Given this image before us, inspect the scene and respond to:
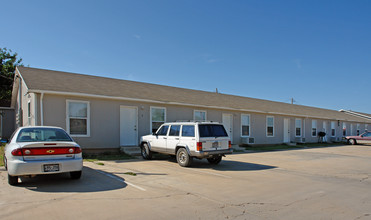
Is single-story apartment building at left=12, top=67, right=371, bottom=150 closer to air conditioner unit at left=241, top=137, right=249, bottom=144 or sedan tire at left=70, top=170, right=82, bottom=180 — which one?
air conditioner unit at left=241, top=137, right=249, bottom=144

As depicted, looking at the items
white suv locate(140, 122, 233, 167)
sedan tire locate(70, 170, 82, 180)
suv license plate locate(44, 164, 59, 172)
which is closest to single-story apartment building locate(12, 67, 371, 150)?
white suv locate(140, 122, 233, 167)

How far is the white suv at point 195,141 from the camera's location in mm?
10167

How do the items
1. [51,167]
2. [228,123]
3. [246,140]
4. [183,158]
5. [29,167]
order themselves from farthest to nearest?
[246,140] → [228,123] → [183,158] → [51,167] → [29,167]

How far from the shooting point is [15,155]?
6434 mm

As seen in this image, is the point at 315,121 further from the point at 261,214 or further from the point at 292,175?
the point at 261,214

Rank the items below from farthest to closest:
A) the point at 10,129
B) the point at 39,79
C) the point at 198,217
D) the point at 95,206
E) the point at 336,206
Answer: the point at 10,129 < the point at 39,79 < the point at 336,206 < the point at 95,206 < the point at 198,217

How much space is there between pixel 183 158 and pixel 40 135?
5.20 metres

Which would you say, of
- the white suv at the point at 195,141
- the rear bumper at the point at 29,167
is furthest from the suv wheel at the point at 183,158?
the rear bumper at the point at 29,167

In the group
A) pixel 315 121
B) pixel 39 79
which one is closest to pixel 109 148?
pixel 39 79

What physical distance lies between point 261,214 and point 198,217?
120 cm

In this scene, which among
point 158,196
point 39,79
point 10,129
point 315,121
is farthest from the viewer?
point 315,121

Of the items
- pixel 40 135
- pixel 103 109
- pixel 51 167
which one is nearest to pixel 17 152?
pixel 51 167

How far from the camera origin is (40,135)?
25.0 ft

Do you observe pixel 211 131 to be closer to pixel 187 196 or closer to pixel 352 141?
pixel 187 196
